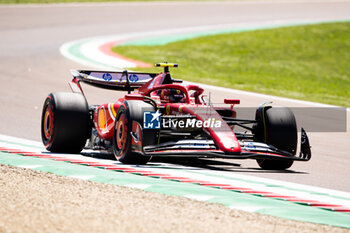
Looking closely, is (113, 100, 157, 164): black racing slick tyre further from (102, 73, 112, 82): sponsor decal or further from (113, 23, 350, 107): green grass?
(113, 23, 350, 107): green grass

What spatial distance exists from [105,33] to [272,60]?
7.49 meters

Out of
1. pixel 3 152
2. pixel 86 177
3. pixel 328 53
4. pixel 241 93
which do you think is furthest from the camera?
pixel 328 53

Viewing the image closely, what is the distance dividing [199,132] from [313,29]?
2458 centimetres

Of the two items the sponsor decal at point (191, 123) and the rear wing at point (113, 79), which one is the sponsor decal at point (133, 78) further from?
the sponsor decal at point (191, 123)

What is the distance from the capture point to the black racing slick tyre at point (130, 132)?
9531 millimetres

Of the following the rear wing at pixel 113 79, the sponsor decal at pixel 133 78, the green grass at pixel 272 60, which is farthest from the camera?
the green grass at pixel 272 60

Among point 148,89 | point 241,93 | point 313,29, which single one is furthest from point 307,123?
point 313,29

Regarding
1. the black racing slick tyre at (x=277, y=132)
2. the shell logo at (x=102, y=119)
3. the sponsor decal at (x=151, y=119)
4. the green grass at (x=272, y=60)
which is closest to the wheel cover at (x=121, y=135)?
the sponsor decal at (x=151, y=119)

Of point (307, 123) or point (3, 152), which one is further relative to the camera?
point (307, 123)

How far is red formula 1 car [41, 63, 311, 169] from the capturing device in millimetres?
9477

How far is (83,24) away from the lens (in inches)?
1287

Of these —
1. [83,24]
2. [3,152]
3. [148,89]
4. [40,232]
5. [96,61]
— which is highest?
[83,24]

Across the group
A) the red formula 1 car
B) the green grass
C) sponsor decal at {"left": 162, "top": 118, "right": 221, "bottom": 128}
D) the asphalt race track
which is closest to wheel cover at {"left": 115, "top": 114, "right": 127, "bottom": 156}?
the red formula 1 car

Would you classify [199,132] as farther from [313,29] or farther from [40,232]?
[313,29]
